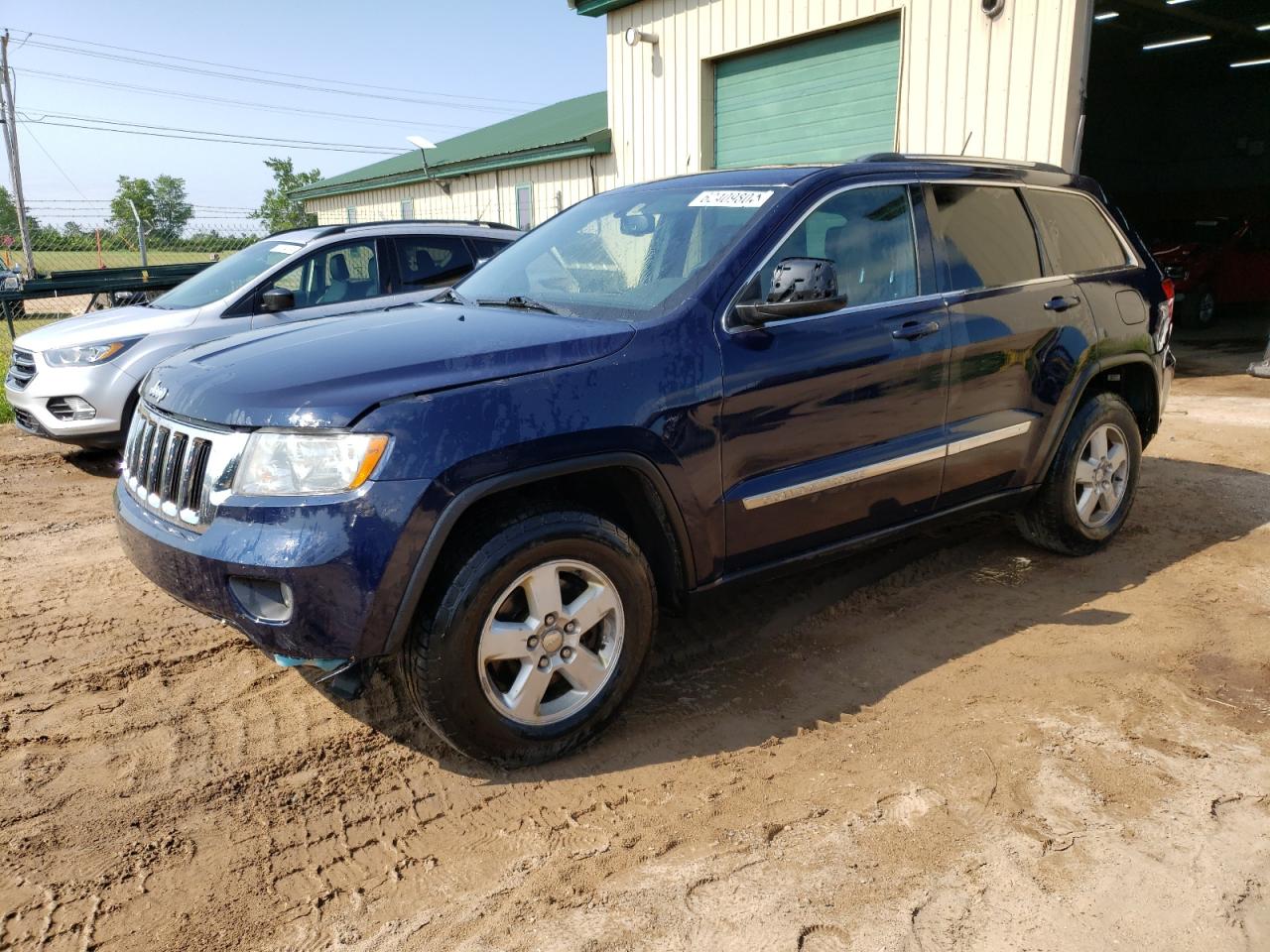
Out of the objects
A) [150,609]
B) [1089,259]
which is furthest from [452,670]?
[1089,259]

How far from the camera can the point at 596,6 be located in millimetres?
13133

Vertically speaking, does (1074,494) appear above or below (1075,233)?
below

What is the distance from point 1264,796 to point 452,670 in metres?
2.50

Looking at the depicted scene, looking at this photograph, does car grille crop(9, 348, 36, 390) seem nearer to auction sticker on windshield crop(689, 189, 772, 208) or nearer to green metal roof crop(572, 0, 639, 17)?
auction sticker on windshield crop(689, 189, 772, 208)

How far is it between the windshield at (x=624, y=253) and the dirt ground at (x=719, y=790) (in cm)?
120

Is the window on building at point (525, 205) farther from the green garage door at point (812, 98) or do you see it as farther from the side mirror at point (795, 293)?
the side mirror at point (795, 293)

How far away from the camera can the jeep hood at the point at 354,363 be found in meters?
2.73

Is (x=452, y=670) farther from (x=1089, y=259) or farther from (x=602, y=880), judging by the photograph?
(x=1089, y=259)

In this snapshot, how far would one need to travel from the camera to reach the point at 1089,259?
481 centimetres

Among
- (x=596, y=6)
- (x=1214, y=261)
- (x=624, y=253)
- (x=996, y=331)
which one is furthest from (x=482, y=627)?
(x=1214, y=261)

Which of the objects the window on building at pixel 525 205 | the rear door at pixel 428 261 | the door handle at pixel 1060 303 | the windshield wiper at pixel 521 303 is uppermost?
the window on building at pixel 525 205

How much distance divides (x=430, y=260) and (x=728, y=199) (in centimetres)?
437

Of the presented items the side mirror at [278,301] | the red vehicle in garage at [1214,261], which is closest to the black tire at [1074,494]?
the side mirror at [278,301]

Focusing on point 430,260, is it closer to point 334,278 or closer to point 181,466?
point 334,278
